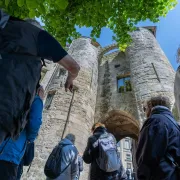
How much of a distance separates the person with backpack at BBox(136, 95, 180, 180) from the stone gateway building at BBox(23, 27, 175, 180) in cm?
639

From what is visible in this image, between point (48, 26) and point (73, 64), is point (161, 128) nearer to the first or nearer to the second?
point (73, 64)

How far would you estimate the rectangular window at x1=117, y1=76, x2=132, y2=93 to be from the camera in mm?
13056

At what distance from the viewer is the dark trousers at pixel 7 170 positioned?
78.3 inches

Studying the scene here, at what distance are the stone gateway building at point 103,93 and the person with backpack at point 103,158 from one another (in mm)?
4393

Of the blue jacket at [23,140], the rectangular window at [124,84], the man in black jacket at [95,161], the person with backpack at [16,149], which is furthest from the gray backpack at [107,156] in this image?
the rectangular window at [124,84]

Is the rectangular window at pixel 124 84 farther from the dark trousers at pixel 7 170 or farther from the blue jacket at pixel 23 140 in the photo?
the dark trousers at pixel 7 170

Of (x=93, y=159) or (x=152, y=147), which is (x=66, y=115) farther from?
(x=152, y=147)

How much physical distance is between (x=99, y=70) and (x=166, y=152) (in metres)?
14.0

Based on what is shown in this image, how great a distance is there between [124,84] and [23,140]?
11536 mm

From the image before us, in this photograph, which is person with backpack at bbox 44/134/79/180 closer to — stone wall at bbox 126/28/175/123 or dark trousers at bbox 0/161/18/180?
dark trousers at bbox 0/161/18/180

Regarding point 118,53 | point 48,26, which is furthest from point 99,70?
point 48,26

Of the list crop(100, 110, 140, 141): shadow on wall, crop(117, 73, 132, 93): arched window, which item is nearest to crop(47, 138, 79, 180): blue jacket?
crop(100, 110, 140, 141): shadow on wall

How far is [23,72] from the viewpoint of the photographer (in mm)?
1508

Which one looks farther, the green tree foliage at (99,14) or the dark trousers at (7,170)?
the green tree foliage at (99,14)
